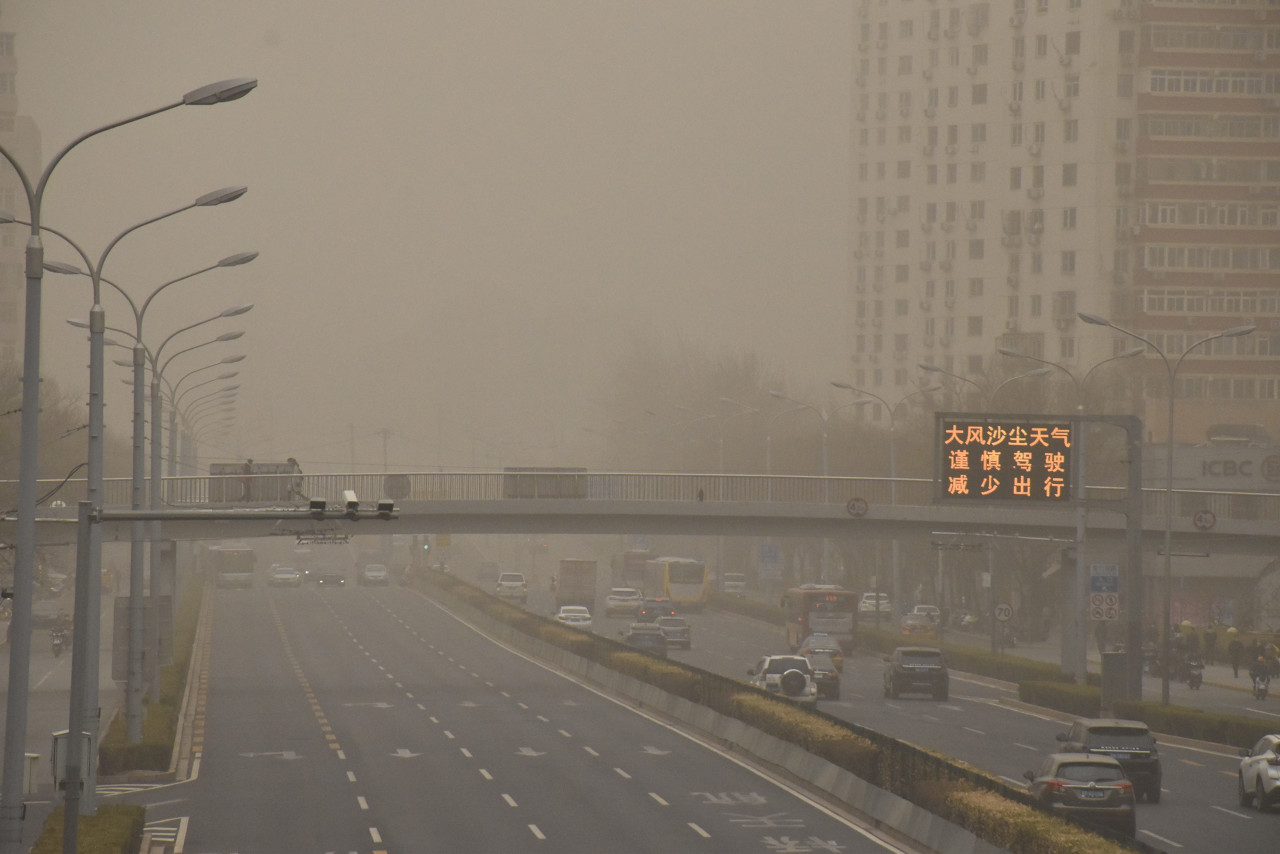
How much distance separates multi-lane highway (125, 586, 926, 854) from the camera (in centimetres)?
3219

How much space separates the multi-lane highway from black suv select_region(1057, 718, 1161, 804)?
5.85 m

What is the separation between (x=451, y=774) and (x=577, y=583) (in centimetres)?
6927

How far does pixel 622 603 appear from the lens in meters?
106

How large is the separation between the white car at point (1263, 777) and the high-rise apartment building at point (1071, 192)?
7391cm

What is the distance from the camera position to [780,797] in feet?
123

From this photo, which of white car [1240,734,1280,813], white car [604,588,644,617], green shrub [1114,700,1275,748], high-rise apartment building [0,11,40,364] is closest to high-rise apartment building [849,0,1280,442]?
white car [604,588,644,617]

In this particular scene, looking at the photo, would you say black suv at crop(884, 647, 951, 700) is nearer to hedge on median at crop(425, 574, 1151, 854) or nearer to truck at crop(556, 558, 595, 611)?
hedge on median at crop(425, 574, 1151, 854)

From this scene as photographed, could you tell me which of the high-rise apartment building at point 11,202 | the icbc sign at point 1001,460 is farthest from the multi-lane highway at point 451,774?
the high-rise apartment building at point 11,202

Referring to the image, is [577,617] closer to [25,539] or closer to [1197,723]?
[1197,723]

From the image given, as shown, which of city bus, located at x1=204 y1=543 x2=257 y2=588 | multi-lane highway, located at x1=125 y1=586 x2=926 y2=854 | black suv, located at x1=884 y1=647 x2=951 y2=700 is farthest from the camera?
city bus, located at x1=204 y1=543 x2=257 y2=588

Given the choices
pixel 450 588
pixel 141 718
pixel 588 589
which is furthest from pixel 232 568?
pixel 141 718

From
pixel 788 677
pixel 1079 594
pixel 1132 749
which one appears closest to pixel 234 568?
pixel 788 677

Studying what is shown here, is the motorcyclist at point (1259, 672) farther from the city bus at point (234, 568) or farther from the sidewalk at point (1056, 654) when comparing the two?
the city bus at point (234, 568)

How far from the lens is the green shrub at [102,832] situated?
→ 26016mm
